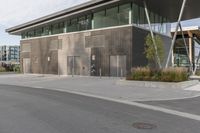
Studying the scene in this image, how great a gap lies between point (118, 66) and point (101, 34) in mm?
4130

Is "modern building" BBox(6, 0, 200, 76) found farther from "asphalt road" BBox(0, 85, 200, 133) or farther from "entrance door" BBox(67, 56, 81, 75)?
"asphalt road" BBox(0, 85, 200, 133)

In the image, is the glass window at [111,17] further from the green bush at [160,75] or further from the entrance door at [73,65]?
the green bush at [160,75]

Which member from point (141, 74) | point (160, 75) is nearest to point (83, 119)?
point (160, 75)

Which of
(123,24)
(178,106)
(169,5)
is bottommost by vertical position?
(178,106)

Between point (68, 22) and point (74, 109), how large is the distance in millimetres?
27774

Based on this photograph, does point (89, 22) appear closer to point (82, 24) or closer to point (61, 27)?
point (82, 24)

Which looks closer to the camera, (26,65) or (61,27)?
(61,27)

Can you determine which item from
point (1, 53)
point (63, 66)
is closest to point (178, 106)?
point (63, 66)

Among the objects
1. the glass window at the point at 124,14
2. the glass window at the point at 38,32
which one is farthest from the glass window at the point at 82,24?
the glass window at the point at 38,32

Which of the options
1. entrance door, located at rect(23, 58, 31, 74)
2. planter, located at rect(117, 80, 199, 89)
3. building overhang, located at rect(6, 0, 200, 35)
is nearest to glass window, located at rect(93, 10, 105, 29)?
building overhang, located at rect(6, 0, 200, 35)

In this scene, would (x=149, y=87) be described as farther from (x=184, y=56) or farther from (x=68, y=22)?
(x=184, y=56)

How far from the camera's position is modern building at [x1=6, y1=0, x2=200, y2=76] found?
101 feet

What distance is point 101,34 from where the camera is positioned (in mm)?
32875

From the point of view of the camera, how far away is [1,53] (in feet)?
364
